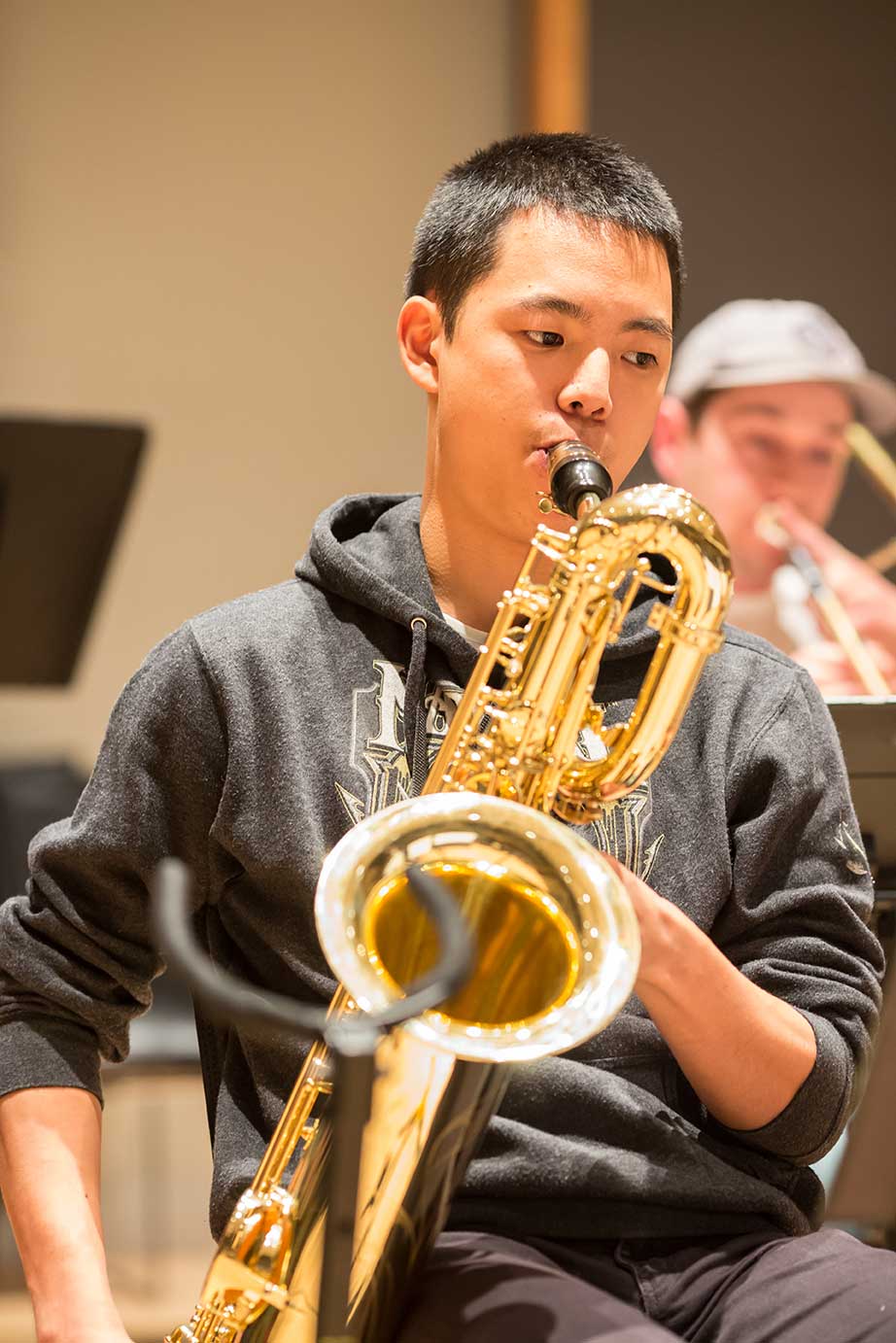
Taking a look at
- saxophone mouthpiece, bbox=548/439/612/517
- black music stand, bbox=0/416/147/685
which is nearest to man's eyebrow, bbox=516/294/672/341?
saxophone mouthpiece, bbox=548/439/612/517

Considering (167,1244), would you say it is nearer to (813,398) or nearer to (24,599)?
(24,599)

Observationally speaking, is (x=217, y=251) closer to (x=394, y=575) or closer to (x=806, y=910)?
(x=394, y=575)

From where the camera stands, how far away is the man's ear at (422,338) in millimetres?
1688

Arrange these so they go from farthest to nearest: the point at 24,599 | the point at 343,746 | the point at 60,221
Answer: the point at 60,221, the point at 24,599, the point at 343,746

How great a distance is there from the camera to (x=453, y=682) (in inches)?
62.7

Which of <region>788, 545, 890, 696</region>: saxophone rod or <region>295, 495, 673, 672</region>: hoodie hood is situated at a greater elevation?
<region>295, 495, 673, 672</region>: hoodie hood

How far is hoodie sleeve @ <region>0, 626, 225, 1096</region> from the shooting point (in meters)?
1.48

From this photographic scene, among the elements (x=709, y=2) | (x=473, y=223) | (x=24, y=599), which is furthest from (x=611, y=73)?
(x=473, y=223)

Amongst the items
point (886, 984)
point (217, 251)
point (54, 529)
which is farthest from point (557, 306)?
point (217, 251)

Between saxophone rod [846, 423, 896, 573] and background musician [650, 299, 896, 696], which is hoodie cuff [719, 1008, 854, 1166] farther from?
saxophone rod [846, 423, 896, 573]

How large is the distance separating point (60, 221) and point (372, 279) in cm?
70

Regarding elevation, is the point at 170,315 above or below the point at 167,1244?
above

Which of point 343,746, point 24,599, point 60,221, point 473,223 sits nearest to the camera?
point 343,746

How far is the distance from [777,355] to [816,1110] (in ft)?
6.82
